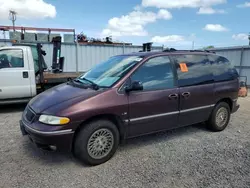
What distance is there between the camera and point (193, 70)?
13.6 feet

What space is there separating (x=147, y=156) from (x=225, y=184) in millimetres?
1185

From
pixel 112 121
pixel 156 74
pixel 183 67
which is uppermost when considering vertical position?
pixel 183 67

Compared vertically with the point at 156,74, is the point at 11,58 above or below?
above

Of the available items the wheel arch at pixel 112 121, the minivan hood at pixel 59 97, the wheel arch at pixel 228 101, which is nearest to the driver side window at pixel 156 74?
the wheel arch at pixel 112 121

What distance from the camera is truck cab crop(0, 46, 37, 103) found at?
5875mm

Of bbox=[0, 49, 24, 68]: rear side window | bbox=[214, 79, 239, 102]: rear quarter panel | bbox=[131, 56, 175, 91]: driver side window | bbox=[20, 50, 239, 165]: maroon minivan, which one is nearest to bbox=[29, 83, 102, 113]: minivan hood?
bbox=[20, 50, 239, 165]: maroon minivan

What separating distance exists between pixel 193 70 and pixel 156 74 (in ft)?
2.94

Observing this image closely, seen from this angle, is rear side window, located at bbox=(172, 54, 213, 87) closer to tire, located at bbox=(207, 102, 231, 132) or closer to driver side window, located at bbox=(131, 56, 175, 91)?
driver side window, located at bbox=(131, 56, 175, 91)

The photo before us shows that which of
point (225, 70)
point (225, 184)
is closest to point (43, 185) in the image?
point (225, 184)

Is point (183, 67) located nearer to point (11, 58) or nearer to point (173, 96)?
point (173, 96)

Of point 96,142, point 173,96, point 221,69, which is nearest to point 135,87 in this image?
point 173,96

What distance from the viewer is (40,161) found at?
10.9 feet

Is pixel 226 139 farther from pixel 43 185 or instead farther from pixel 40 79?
pixel 40 79

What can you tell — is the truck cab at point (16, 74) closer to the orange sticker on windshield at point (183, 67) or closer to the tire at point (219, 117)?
the orange sticker on windshield at point (183, 67)
